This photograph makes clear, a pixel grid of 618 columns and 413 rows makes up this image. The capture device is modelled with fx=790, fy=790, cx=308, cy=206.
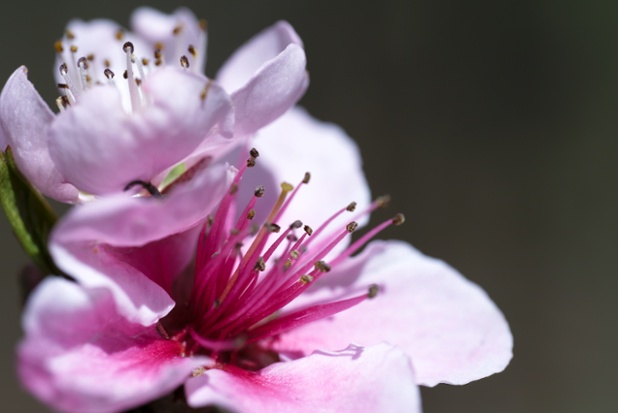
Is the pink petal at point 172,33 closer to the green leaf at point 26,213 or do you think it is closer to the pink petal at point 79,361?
the green leaf at point 26,213

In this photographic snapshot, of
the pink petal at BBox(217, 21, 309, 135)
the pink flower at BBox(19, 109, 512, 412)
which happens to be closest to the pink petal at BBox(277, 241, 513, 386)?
the pink flower at BBox(19, 109, 512, 412)

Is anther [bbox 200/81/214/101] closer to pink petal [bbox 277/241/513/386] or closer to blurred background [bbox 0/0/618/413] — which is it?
pink petal [bbox 277/241/513/386]

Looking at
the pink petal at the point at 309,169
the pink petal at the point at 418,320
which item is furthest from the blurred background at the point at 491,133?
the pink petal at the point at 418,320

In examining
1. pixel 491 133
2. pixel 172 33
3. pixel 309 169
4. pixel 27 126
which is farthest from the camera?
pixel 491 133

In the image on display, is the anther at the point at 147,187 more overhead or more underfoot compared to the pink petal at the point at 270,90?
more underfoot

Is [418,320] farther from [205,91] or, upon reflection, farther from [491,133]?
[491,133]

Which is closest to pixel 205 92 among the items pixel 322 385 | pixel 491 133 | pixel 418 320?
pixel 322 385
